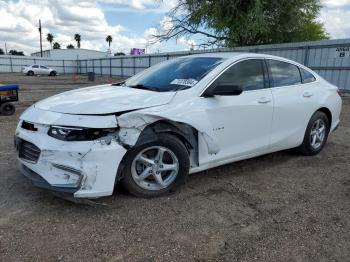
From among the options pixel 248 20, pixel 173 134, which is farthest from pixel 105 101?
pixel 248 20

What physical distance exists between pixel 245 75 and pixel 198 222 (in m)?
2.03

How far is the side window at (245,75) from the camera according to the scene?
4070mm

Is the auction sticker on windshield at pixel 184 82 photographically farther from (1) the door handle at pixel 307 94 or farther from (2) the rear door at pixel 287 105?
(1) the door handle at pixel 307 94

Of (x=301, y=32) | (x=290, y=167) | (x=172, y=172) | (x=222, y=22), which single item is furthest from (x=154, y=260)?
(x=301, y=32)

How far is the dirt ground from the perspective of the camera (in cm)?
270

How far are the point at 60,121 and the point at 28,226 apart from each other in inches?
39.0

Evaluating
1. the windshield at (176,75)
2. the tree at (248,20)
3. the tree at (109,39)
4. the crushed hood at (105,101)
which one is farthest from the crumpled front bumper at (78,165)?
the tree at (109,39)

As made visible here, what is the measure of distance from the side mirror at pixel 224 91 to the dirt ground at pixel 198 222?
1.10 m

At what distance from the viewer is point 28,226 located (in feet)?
10.1

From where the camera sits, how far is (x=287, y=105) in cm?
462

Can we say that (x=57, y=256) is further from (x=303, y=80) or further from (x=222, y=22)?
(x=222, y=22)

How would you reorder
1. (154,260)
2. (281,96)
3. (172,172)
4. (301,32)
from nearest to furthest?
(154,260) → (172,172) → (281,96) → (301,32)

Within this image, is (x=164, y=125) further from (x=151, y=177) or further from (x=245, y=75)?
(x=245, y=75)

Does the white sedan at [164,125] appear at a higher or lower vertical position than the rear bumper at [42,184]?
higher
